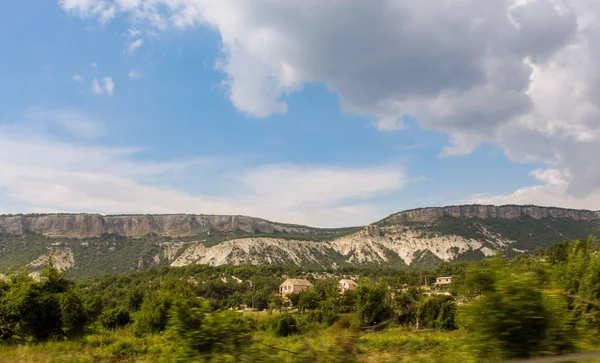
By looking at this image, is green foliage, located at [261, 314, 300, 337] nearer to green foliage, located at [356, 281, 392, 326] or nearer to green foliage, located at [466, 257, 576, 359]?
green foliage, located at [356, 281, 392, 326]

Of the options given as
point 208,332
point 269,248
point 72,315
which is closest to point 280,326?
point 72,315

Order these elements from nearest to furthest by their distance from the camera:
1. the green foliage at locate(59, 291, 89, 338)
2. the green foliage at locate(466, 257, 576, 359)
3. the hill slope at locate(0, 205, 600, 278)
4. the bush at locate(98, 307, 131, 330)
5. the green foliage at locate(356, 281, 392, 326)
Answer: the green foliage at locate(466, 257, 576, 359) → the green foliage at locate(356, 281, 392, 326) → the green foliage at locate(59, 291, 89, 338) → the bush at locate(98, 307, 131, 330) → the hill slope at locate(0, 205, 600, 278)

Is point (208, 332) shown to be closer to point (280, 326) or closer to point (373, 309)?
point (373, 309)

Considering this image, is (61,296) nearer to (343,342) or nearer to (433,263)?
(343,342)

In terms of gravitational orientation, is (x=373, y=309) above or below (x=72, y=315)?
above

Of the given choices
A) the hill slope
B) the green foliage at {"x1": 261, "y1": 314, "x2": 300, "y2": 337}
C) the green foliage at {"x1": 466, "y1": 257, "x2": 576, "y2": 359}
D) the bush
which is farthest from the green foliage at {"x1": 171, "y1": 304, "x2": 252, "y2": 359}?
the hill slope

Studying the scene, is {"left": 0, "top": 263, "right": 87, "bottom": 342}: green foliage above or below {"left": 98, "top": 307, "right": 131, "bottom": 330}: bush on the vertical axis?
above

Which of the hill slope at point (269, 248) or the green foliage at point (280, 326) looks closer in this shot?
the green foliage at point (280, 326)

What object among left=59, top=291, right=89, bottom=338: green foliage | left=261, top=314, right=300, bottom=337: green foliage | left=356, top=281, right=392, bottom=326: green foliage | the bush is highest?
left=356, top=281, right=392, bottom=326: green foliage

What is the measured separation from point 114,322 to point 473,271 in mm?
39176

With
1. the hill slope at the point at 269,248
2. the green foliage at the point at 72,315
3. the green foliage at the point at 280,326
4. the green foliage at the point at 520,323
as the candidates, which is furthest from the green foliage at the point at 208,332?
the hill slope at the point at 269,248

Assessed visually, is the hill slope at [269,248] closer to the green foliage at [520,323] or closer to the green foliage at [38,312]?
the green foliage at [38,312]

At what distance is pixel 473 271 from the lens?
509 centimetres

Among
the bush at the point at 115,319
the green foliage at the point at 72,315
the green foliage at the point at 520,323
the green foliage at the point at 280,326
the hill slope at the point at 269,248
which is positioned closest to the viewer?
the green foliage at the point at 520,323
